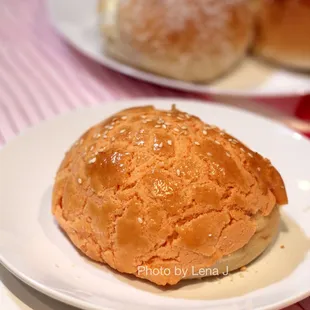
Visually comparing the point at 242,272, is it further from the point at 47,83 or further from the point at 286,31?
the point at 286,31

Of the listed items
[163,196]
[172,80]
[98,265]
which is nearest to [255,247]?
[163,196]

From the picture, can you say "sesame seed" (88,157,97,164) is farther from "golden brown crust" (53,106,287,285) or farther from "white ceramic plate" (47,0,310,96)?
"white ceramic plate" (47,0,310,96)

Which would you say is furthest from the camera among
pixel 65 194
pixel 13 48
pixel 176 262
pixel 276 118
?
pixel 13 48

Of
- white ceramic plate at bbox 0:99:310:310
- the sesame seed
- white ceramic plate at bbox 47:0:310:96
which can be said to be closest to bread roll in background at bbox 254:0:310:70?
white ceramic plate at bbox 47:0:310:96

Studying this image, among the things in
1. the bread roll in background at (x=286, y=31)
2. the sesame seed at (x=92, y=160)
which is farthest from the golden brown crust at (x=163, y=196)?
the bread roll in background at (x=286, y=31)

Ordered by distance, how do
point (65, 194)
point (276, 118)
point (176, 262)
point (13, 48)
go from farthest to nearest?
point (13, 48) → point (276, 118) → point (65, 194) → point (176, 262)

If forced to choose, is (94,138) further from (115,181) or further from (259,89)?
(259,89)

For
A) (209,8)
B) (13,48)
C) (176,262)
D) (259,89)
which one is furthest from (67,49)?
(176,262)

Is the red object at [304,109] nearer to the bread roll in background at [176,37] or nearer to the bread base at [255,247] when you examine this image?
the bread roll in background at [176,37]
